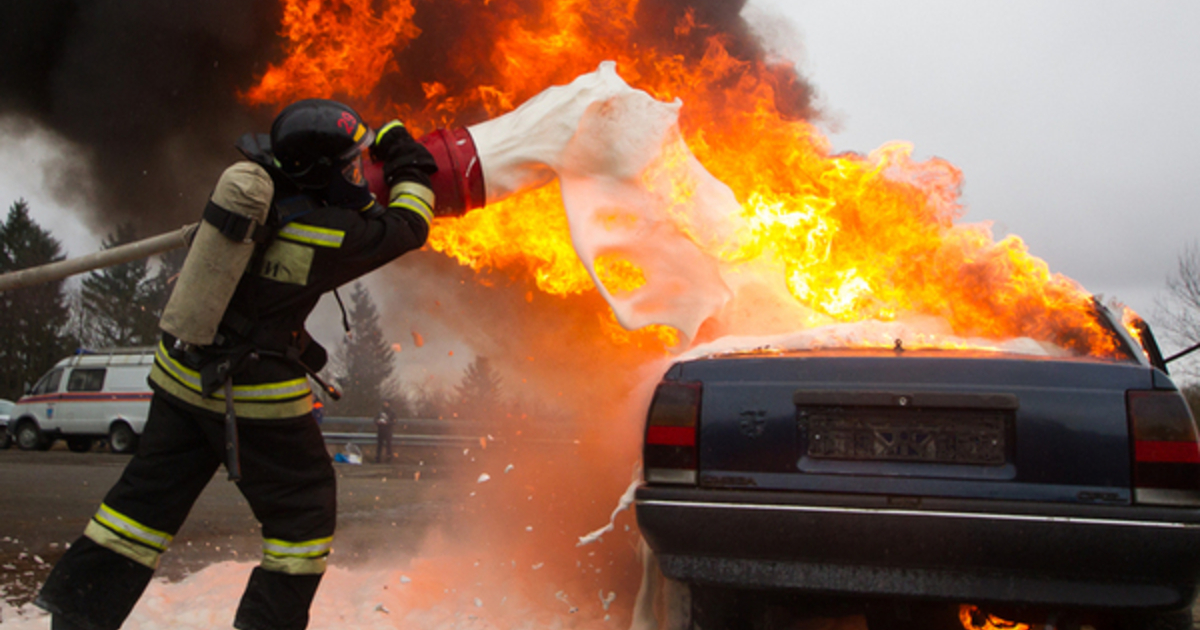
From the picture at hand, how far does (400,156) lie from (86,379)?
18189mm

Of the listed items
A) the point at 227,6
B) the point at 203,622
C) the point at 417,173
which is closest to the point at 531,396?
the point at 227,6

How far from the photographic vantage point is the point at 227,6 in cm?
793

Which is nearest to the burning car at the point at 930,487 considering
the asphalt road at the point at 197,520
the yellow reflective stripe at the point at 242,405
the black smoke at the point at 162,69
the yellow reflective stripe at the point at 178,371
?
the yellow reflective stripe at the point at 242,405

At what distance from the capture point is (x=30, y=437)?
1864cm

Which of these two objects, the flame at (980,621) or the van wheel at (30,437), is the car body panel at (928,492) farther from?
the van wheel at (30,437)

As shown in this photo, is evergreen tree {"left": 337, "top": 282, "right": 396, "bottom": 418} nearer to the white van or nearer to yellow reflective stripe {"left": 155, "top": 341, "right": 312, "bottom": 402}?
the white van

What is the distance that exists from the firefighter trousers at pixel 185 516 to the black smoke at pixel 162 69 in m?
4.61

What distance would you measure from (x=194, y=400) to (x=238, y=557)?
3043 mm

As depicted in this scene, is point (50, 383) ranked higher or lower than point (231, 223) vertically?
lower

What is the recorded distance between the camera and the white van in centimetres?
1736

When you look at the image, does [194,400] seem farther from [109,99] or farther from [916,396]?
[109,99]

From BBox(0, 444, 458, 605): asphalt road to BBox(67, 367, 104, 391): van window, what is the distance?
6067 millimetres

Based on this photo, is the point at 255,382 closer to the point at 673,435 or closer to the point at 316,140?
the point at 316,140

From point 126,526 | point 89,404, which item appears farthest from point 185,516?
point 89,404
